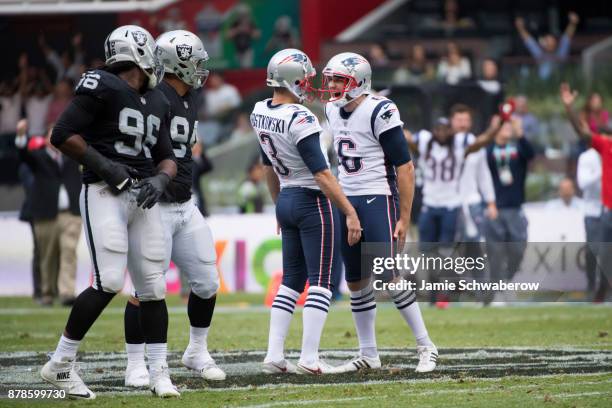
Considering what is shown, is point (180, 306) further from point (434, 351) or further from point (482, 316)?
point (434, 351)


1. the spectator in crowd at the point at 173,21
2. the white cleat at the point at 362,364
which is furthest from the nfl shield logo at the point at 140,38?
the spectator in crowd at the point at 173,21

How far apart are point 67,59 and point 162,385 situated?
629 inches

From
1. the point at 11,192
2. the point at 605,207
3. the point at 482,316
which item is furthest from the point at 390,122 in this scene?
the point at 11,192

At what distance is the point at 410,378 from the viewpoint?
7.40m

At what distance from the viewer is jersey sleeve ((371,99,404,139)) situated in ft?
25.3

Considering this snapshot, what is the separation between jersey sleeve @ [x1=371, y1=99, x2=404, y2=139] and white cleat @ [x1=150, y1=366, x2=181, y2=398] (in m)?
2.04

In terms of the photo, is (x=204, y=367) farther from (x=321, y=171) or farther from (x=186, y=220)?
(x=321, y=171)

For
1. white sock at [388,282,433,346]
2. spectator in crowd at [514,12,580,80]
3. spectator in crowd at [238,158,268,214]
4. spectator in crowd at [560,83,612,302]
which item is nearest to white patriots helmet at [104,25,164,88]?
white sock at [388,282,433,346]

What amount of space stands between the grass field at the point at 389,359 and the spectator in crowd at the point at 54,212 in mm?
1131

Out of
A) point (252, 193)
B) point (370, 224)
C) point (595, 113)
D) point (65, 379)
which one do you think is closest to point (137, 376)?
point (65, 379)

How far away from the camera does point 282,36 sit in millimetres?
23203

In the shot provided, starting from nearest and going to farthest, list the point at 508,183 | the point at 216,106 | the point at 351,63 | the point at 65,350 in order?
the point at 65,350 → the point at 351,63 → the point at 508,183 → the point at 216,106

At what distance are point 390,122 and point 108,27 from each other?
15.0 metres

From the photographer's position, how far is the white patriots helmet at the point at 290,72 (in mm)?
7703
